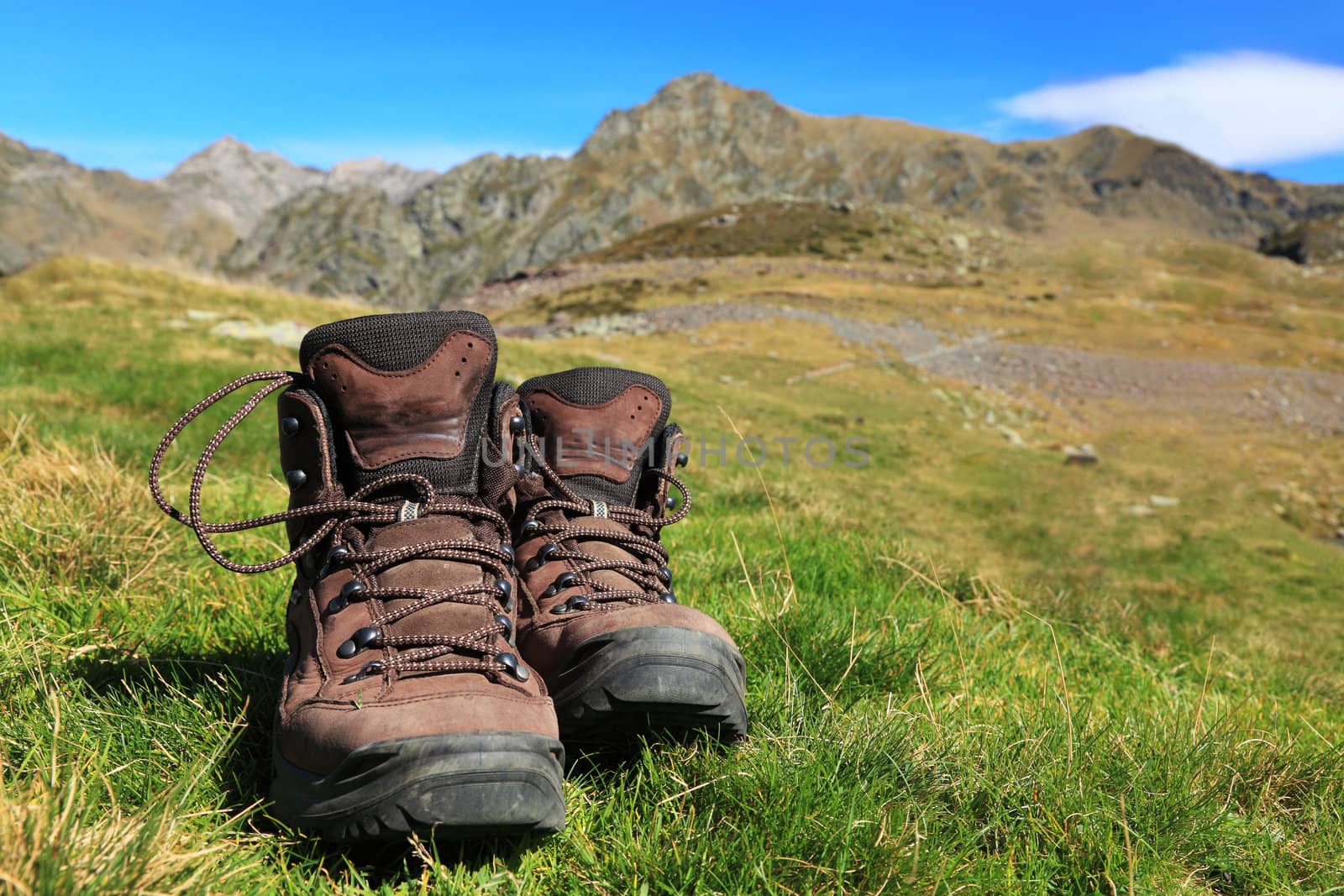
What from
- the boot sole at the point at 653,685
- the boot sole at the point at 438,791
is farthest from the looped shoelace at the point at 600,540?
the boot sole at the point at 438,791

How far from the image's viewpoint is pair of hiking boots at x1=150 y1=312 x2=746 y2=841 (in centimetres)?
164

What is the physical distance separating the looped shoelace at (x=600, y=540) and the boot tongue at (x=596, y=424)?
0.06 m

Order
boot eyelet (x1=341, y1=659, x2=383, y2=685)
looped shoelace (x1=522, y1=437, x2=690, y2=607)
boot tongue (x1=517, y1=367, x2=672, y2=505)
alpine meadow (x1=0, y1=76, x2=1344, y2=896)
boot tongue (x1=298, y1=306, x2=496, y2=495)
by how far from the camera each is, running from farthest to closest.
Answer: boot tongue (x1=517, y1=367, x2=672, y2=505) → looped shoelace (x1=522, y1=437, x2=690, y2=607) → boot tongue (x1=298, y1=306, x2=496, y2=495) → boot eyelet (x1=341, y1=659, x2=383, y2=685) → alpine meadow (x1=0, y1=76, x2=1344, y2=896)

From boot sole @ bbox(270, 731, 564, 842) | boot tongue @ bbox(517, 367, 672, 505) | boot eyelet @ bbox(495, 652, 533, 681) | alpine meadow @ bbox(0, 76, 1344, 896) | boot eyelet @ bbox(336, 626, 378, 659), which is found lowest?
alpine meadow @ bbox(0, 76, 1344, 896)

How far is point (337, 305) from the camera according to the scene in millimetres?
17156

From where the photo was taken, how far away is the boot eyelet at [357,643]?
6.30ft

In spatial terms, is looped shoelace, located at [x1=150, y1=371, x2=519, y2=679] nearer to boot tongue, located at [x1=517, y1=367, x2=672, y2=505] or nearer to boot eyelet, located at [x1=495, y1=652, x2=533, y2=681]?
boot eyelet, located at [x1=495, y1=652, x2=533, y2=681]

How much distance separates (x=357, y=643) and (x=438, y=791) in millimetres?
495

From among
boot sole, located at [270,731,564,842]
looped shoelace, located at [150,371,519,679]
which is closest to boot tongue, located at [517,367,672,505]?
looped shoelace, located at [150,371,519,679]

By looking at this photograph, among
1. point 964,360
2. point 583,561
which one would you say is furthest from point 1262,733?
point 964,360

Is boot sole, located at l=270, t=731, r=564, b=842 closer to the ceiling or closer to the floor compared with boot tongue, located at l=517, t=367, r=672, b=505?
closer to the floor

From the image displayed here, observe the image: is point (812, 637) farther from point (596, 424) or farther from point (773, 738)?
point (596, 424)

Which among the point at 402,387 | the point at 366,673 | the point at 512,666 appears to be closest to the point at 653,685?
the point at 512,666

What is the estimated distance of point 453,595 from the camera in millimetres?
2035
